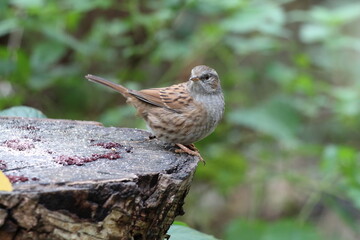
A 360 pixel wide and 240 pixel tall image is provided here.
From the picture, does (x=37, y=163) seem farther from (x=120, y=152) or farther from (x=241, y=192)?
(x=241, y=192)

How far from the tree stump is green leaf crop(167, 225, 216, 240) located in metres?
0.10

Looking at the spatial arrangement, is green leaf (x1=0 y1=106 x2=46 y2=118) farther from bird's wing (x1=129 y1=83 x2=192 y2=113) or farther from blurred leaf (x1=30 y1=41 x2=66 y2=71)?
blurred leaf (x1=30 y1=41 x2=66 y2=71)

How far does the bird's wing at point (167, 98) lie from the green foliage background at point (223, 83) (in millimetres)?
1281

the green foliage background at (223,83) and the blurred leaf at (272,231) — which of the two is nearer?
the blurred leaf at (272,231)

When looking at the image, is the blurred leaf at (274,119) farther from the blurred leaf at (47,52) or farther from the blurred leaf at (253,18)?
the blurred leaf at (47,52)

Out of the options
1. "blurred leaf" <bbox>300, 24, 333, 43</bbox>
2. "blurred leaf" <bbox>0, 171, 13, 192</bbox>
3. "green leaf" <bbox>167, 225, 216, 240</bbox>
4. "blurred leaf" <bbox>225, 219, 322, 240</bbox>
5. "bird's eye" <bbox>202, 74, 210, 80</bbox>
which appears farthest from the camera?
"blurred leaf" <bbox>300, 24, 333, 43</bbox>

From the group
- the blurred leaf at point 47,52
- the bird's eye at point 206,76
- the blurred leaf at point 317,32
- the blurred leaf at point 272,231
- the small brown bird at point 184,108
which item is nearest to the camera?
the small brown bird at point 184,108

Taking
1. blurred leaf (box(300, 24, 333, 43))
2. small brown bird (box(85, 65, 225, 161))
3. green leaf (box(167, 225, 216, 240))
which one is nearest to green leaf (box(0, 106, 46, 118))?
small brown bird (box(85, 65, 225, 161))

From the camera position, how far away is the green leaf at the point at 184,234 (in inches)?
114

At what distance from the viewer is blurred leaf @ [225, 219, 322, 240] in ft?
18.3

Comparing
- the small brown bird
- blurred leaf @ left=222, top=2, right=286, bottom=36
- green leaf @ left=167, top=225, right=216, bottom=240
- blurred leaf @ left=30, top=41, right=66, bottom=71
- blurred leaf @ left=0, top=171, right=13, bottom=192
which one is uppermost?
blurred leaf @ left=222, top=2, right=286, bottom=36

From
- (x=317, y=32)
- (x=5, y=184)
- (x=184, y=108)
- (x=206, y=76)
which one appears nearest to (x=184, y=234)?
(x=5, y=184)

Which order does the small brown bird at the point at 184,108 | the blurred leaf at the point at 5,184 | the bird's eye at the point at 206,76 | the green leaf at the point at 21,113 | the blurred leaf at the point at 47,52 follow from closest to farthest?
the blurred leaf at the point at 5,184
the green leaf at the point at 21,113
the small brown bird at the point at 184,108
the bird's eye at the point at 206,76
the blurred leaf at the point at 47,52

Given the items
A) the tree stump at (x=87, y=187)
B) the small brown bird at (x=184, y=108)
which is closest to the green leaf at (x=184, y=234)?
the tree stump at (x=87, y=187)
